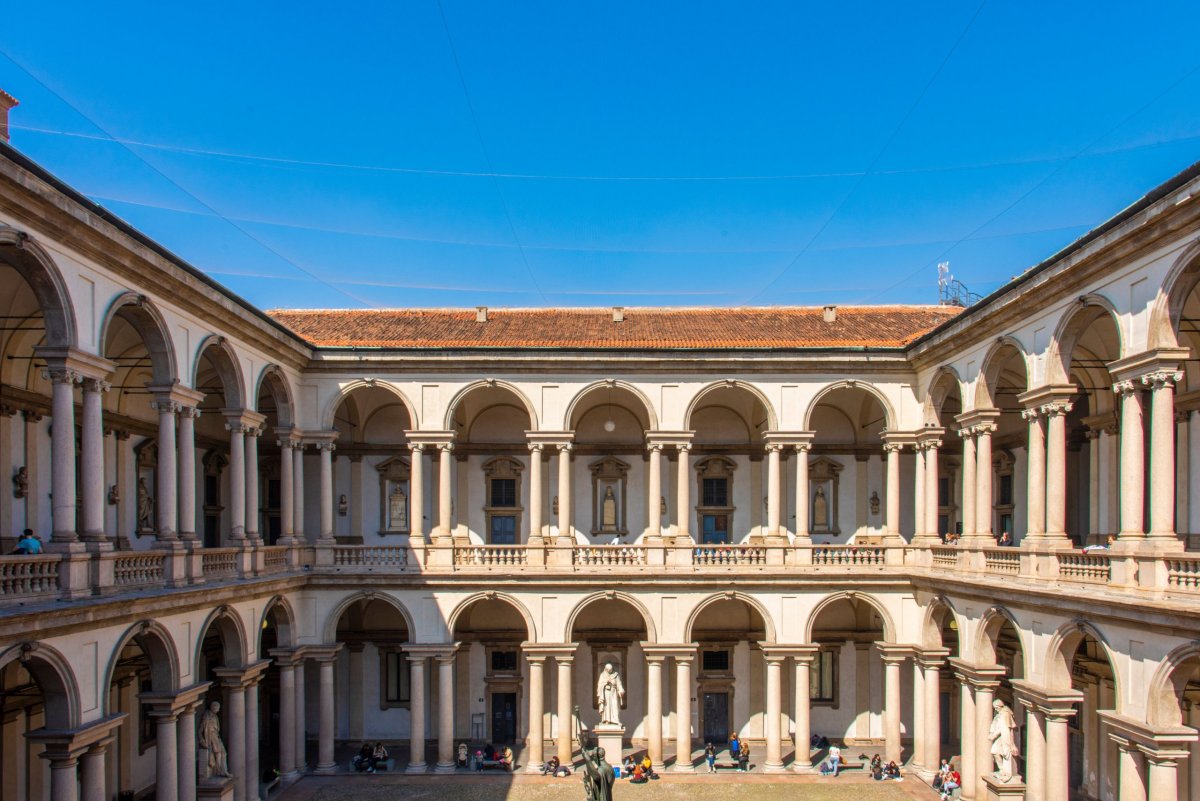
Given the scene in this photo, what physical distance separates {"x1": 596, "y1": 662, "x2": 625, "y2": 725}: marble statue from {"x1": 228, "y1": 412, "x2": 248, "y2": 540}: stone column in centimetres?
1094

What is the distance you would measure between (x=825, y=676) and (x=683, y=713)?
656 centimetres

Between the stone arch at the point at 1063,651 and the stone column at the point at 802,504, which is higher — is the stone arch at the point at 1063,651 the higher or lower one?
the lower one

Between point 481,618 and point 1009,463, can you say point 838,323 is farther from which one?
point 481,618

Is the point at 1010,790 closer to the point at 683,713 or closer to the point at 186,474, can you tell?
the point at 683,713

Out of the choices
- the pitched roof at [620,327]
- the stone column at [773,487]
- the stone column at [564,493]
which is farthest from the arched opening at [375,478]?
the stone column at [773,487]

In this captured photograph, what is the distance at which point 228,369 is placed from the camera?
2294 centimetres

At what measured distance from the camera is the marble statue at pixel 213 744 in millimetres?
21375

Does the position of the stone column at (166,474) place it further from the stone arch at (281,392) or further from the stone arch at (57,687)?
the stone arch at (281,392)

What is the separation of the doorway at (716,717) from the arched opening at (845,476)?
242 inches

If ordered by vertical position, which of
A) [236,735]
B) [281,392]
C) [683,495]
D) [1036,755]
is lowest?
[236,735]

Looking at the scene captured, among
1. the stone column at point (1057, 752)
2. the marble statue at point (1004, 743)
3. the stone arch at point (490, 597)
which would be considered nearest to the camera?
the stone column at point (1057, 752)

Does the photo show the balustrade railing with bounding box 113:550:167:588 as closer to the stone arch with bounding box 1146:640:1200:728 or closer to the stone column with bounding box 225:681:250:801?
the stone column with bounding box 225:681:250:801

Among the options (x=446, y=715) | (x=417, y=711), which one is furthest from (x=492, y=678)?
(x=417, y=711)

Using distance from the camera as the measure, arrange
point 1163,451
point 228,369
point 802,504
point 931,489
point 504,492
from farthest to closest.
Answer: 1. point 504,492
2. point 802,504
3. point 931,489
4. point 228,369
5. point 1163,451
